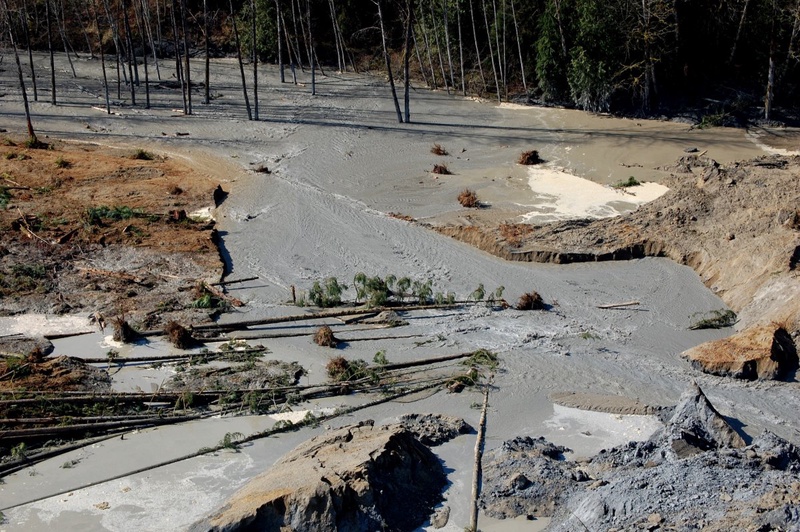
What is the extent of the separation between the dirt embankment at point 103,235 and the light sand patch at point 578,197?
8.13 m

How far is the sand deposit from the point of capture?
497 inches

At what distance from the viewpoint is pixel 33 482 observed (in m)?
12.5

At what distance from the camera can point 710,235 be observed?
64.4 ft

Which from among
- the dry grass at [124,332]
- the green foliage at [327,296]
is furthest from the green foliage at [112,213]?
the green foliage at [327,296]

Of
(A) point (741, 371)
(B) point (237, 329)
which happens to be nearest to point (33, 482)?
(B) point (237, 329)

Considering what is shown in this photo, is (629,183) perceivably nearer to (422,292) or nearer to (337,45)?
Answer: (422,292)

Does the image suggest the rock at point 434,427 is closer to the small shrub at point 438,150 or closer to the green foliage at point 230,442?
the green foliage at point 230,442

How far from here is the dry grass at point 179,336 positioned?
1634 centimetres

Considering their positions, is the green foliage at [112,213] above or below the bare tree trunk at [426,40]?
below

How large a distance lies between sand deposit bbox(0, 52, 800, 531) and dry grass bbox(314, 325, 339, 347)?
7.3 inches

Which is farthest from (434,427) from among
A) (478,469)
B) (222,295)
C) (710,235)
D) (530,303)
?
(710,235)

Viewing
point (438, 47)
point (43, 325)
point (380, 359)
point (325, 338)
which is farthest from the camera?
point (438, 47)

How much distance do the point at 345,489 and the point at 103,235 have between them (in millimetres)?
13340

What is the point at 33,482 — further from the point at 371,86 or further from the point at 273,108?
the point at 371,86
